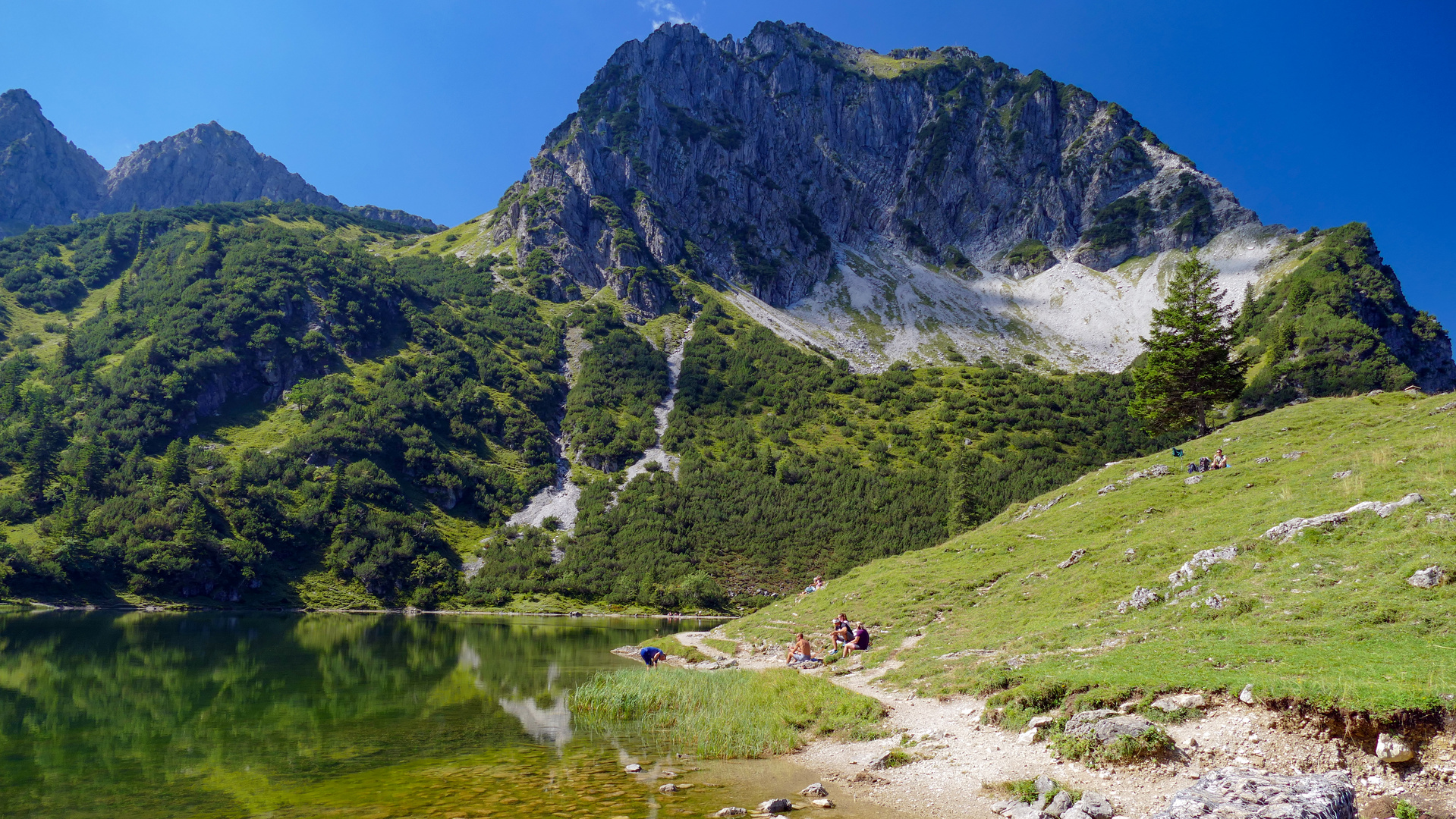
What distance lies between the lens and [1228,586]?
20.9m

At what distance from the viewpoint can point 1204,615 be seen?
19.8m

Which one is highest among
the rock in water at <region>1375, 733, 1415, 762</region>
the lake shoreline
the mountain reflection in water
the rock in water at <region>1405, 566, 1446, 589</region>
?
the rock in water at <region>1405, 566, 1446, 589</region>

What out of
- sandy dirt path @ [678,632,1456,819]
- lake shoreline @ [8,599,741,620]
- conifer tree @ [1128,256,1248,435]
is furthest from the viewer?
lake shoreline @ [8,599,741,620]

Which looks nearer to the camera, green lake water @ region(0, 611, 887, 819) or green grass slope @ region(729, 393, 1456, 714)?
green grass slope @ region(729, 393, 1456, 714)

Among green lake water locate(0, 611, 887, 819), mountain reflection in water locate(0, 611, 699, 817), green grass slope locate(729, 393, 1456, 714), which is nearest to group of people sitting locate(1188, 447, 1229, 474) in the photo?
green grass slope locate(729, 393, 1456, 714)

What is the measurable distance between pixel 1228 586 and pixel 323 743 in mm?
32189

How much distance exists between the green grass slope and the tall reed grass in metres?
3.56

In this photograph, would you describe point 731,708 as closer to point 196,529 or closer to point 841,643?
point 841,643

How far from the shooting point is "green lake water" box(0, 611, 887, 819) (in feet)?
54.0

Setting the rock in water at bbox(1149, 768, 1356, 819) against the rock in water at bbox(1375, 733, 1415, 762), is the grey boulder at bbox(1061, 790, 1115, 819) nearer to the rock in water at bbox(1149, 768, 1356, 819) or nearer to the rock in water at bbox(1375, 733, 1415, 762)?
the rock in water at bbox(1149, 768, 1356, 819)

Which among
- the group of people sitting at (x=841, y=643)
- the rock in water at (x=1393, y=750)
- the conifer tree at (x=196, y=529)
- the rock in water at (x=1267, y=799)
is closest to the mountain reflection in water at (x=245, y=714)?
the group of people sitting at (x=841, y=643)

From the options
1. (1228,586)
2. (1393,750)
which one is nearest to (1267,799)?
(1393,750)

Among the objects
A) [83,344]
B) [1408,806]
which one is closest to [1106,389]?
[1408,806]

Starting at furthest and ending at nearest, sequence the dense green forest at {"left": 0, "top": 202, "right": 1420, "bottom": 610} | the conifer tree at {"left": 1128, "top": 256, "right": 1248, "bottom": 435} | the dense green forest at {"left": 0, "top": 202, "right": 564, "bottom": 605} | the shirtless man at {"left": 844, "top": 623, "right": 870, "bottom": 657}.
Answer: the dense green forest at {"left": 0, "top": 202, "right": 1420, "bottom": 610}, the dense green forest at {"left": 0, "top": 202, "right": 564, "bottom": 605}, the conifer tree at {"left": 1128, "top": 256, "right": 1248, "bottom": 435}, the shirtless man at {"left": 844, "top": 623, "right": 870, "bottom": 657}
